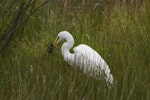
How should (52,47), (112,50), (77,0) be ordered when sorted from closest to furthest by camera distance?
1. (112,50)
2. (52,47)
3. (77,0)

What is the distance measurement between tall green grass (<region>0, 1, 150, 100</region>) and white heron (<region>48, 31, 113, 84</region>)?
0.25 feet

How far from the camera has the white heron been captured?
445 cm

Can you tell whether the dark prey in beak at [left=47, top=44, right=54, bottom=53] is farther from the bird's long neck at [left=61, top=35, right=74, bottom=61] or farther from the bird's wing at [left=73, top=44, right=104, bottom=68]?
the bird's wing at [left=73, top=44, right=104, bottom=68]

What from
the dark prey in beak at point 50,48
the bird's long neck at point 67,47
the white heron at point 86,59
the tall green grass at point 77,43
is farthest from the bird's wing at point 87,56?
the dark prey in beak at point 50,48

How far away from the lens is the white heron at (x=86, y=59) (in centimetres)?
445

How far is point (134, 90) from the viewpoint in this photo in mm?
3750

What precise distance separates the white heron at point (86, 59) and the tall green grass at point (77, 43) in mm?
75

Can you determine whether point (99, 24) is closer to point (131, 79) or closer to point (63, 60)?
point (63, 60)

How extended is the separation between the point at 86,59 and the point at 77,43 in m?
1.17

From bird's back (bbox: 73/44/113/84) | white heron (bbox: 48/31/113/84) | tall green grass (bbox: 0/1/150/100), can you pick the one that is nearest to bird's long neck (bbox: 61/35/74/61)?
white heron (bbox: 48/31/113/84)

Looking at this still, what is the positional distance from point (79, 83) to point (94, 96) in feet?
1.19

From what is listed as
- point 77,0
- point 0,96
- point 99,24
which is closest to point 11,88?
point 0,96

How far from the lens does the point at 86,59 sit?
18.4ft

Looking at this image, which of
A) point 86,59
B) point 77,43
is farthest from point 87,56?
point 77,43
